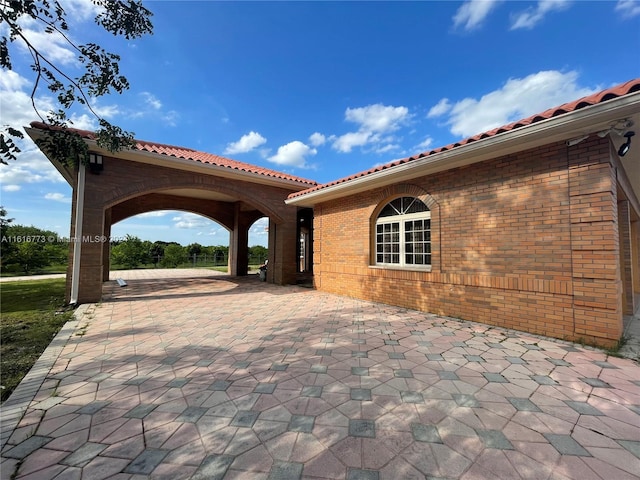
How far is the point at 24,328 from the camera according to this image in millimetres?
4832

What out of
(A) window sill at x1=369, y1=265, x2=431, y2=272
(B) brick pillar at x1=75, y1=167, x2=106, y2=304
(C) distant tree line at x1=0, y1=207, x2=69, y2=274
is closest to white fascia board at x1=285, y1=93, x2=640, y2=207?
(A) window sill at x1=369, y1=265, x2=431, y2=272

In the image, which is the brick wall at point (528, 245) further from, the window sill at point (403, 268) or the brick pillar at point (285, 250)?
the brick pillar at point (285, 250)

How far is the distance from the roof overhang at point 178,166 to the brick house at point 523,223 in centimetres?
384

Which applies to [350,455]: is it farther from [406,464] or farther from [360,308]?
[360,308]

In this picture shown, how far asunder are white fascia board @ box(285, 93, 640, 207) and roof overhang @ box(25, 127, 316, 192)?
4254 mm

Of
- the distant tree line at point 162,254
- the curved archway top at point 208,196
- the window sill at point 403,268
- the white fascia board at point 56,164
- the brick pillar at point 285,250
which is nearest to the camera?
the white fascia board at point 56,164

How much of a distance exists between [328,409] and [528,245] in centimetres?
424

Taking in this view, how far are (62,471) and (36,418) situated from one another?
943 mm

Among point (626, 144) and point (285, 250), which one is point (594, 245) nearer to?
point (626, 144)

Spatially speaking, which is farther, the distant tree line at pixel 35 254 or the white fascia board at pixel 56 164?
the distant tree line at pixel 35 254

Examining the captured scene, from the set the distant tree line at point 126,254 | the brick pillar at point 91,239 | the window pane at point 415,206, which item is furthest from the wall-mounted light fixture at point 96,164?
the window pane at point 415,206

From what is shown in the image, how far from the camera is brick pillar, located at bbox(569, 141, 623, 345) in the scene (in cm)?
362

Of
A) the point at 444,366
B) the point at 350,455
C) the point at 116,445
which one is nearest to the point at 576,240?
the point at 444,366

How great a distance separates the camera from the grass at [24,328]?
3198mm
